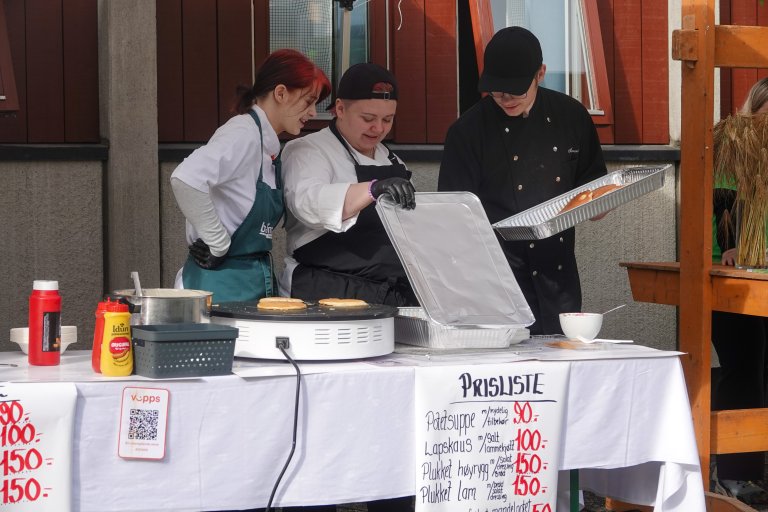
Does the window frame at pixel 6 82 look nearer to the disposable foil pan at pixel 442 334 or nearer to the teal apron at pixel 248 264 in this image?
the teal apron at pixel 248 264

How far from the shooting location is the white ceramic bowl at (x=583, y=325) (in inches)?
124

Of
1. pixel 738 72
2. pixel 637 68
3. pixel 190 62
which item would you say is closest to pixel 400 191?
pixel 190 62

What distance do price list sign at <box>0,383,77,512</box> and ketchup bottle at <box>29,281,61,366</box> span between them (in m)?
0.30

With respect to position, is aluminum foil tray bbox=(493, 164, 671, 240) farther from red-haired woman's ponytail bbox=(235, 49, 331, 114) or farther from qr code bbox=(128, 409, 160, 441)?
qr code bbox=(128, 409, 160, 441)

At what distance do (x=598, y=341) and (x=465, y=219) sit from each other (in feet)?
1.71

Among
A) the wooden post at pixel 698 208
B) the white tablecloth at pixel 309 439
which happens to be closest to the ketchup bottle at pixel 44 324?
the white tablecloth at pixel 309 439

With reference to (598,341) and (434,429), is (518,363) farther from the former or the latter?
(598,341)

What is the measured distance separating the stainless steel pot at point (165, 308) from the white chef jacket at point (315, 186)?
598 millimetres

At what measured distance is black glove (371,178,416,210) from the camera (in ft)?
9.83

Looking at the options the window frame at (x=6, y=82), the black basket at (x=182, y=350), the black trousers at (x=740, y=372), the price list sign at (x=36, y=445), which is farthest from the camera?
the window frame at (x=6, y=82)

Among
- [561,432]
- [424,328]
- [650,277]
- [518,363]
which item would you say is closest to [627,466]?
[561,432]

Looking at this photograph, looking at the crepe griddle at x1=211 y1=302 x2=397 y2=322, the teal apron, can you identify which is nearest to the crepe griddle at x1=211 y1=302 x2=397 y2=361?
the crepe griddle at x1=211 y1=302 x2=397 y2=322

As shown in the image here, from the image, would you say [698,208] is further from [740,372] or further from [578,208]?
[740,372]

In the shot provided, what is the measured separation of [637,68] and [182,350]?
4581 mm
